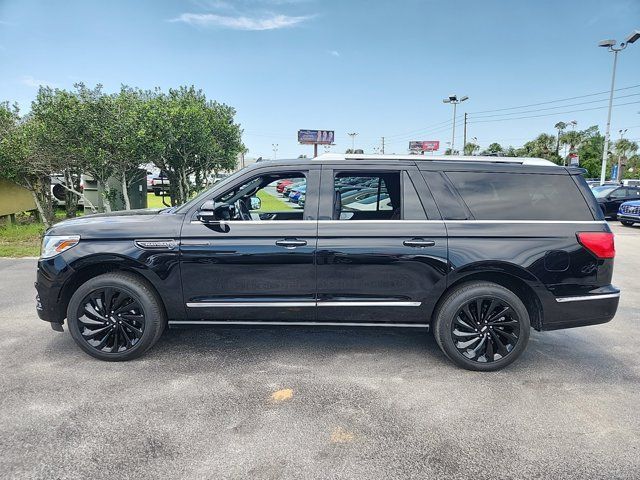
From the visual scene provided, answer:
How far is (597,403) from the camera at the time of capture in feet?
10.5

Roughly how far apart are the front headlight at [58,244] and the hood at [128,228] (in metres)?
0.04

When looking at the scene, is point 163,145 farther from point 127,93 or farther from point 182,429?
point 182,429

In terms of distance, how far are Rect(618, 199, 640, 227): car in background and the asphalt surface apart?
44.1 ft

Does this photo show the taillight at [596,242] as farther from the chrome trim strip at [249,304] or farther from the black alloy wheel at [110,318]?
the black alloy wheel at [110,318]

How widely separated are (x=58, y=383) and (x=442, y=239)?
332 centimetres

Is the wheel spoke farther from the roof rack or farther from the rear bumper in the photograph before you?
the roof rack

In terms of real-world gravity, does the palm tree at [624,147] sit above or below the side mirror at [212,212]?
above

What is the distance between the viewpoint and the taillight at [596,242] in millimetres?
3494

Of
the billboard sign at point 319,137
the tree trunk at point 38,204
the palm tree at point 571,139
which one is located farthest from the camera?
the billboard sign at point 319,137

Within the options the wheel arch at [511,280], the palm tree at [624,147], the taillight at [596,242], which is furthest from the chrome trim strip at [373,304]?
the palm tree at [624,147]

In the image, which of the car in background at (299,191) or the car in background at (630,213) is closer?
the car in background at (299,191)

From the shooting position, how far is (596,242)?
11.5 ft

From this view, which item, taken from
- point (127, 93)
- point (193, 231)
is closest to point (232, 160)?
point (127, 93)

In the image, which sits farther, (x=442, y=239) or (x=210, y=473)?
(x=442, y=239)
